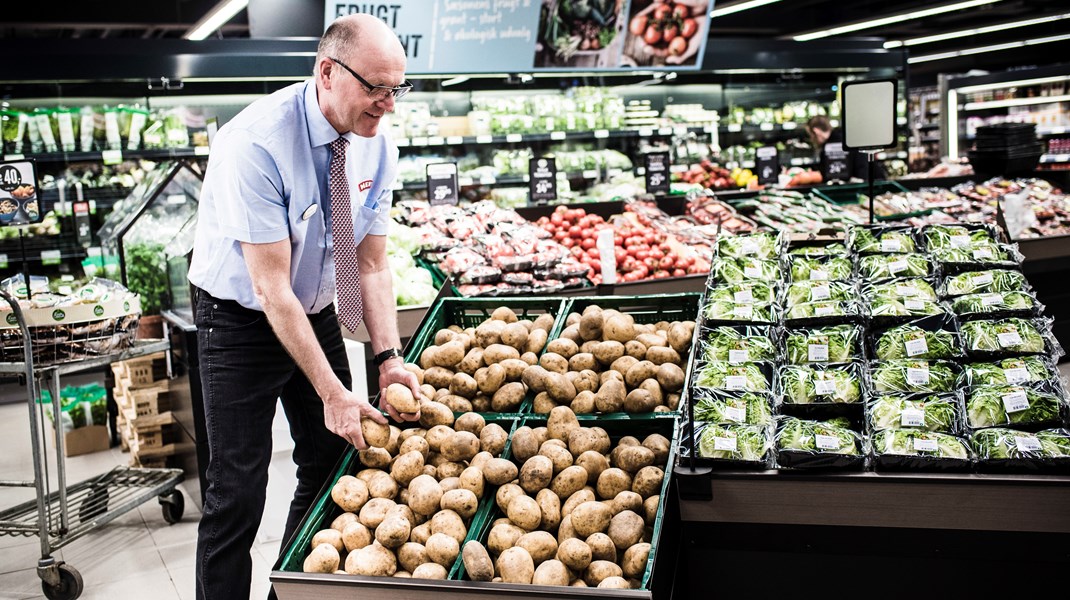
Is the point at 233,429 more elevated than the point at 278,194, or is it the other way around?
the point at 278,194

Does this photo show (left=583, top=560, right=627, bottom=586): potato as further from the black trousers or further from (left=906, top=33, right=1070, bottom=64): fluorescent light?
(left=906, top=33, right=1070, bottom=64): fluorescent light

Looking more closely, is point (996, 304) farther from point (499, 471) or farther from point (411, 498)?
point (411, 498)

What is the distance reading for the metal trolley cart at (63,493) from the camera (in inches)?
127

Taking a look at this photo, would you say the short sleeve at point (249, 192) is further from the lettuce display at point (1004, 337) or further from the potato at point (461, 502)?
the lettuce display at point (1004, 337)

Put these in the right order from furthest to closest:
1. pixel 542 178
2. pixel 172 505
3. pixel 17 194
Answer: pixel 542 178, pixel 172 505, pixel 17 194

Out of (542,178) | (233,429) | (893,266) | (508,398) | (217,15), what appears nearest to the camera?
(233,429)

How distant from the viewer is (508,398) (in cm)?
246

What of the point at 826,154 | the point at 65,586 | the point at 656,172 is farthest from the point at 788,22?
the point at 65,586

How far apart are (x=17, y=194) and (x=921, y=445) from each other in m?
3.48

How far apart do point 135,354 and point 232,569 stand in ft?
5.62

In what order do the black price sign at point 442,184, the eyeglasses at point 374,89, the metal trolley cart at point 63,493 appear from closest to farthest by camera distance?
1. the eyeglasses at point 374,89
2. the metal trolley cart at point 63,493
3. the black price sign at point 442,184

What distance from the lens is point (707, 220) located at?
611cm

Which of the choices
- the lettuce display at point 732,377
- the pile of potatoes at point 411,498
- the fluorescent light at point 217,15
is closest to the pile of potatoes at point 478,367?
the pile of potatoes at point 411,498

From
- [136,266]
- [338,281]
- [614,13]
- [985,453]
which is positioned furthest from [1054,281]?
[136,266]
